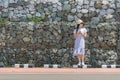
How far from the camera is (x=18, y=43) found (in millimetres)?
22938

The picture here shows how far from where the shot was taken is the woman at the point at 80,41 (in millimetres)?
21109

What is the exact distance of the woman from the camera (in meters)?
21.1

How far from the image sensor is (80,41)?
21.3m

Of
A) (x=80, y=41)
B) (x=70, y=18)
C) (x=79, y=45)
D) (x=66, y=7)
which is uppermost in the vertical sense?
(x=66, y=7)

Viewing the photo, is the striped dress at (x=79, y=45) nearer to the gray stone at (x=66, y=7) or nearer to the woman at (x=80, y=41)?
Result: the woman at (x=80, y=41)

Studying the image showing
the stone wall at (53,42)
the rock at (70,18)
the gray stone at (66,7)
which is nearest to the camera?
the stone wall at (53,42)

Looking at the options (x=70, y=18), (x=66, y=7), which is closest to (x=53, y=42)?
(x=70, y=18)

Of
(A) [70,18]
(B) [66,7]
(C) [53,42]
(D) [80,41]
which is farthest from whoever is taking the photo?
(B) [66,7]

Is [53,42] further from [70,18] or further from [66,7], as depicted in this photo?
[66,7]

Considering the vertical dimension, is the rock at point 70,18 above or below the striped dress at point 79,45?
above

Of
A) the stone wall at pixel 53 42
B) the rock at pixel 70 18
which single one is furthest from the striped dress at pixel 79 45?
the rock at pixel 70 18

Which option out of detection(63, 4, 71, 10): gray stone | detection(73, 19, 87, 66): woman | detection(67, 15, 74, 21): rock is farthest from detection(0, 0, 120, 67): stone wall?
detection(73, 19, 87, 66): woman

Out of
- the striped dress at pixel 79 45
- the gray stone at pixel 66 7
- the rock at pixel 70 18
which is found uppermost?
the gray stone at pixel 66 7

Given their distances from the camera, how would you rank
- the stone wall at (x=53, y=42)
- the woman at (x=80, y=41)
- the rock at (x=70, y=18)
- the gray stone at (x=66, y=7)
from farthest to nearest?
the gray stone at (x=66, y=7), the rock at (x=70, y=18), the stone wall at (x=53, y=42), the woman at (x=80, y=41)
